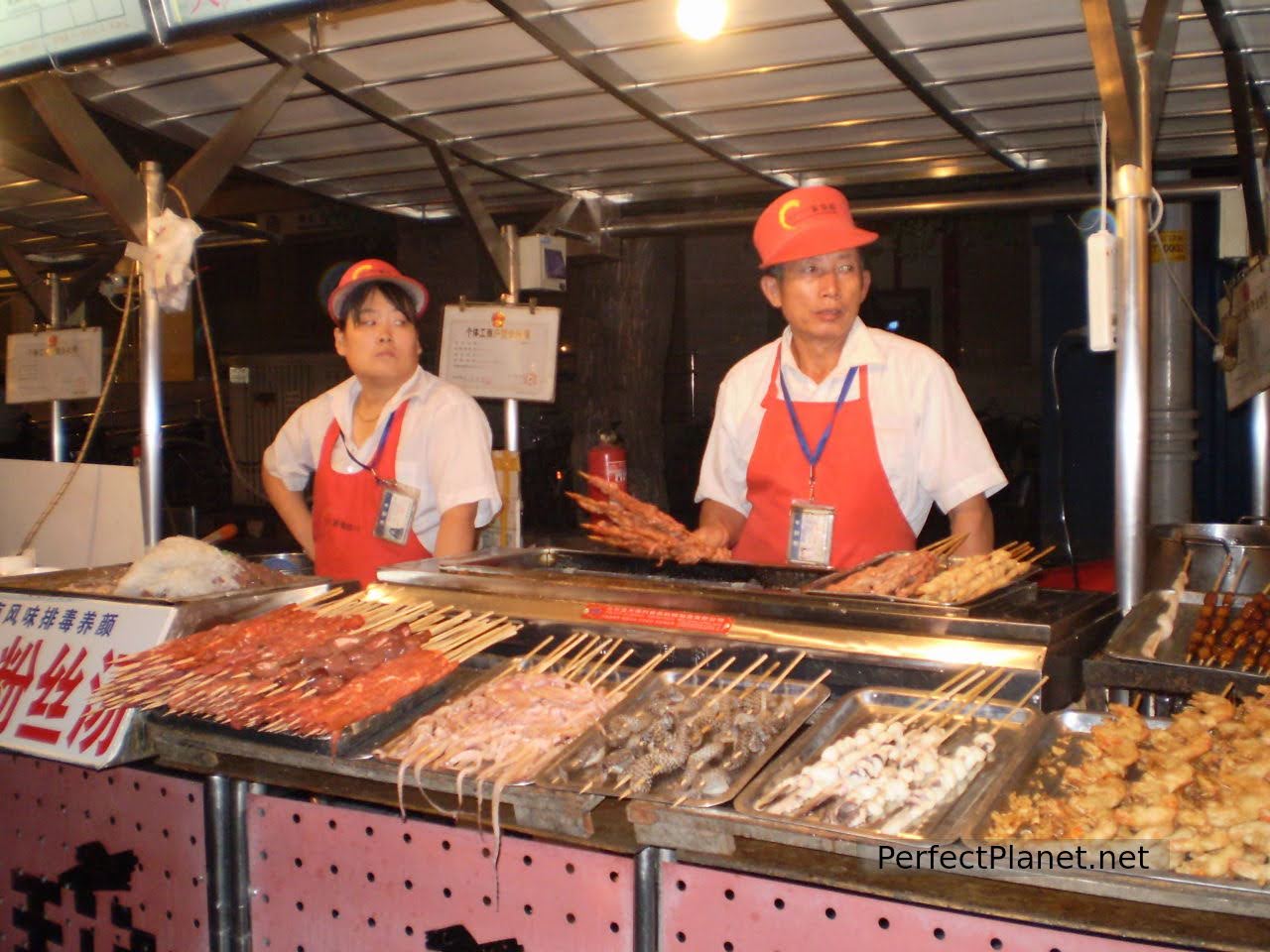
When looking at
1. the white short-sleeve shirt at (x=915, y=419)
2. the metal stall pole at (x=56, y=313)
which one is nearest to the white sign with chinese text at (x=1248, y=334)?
the white short-sleeve shirt at (x=915, y=419)

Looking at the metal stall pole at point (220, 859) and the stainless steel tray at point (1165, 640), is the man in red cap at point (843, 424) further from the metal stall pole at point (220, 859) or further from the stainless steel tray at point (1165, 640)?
the metal stall pole at point (220, 859)

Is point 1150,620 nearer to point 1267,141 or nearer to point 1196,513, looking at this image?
point 1267,141

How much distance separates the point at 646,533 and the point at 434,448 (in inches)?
48.5

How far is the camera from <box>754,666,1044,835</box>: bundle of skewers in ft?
6.48

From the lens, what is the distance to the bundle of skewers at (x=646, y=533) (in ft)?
10.8

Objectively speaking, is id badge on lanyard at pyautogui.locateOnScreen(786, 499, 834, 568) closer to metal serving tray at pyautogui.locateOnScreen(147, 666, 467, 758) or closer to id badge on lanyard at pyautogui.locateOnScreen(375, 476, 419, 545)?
metal serving tray at pyautogui.locateOnScreen(147, 666, 467, 758)

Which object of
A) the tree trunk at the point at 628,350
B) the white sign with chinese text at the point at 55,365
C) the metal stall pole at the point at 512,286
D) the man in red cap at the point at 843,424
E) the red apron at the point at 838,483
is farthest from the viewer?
the tree trunk at the point at 628,350

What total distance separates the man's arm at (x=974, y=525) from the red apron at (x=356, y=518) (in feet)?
6.67

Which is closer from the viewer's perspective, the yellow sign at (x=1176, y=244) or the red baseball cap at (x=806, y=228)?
the red baseball cap at (x=806, y=228)

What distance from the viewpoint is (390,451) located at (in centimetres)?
431

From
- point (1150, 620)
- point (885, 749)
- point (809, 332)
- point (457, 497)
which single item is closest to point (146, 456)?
point (457, 497)

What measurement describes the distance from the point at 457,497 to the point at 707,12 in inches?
77.9

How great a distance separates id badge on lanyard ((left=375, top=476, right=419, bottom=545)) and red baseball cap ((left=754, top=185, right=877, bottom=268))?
161 centimetres

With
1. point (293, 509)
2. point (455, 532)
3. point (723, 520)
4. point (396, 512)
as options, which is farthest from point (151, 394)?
point (723, 520)
